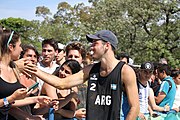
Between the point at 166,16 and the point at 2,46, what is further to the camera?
the point at 166,16

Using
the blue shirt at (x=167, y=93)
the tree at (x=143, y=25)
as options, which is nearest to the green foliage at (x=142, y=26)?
the tree at (x=143, y=25)

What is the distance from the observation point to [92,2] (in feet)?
113

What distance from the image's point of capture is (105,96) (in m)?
4.19

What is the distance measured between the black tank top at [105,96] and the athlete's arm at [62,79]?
0.17 meters

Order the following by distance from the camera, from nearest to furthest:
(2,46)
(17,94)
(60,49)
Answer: (17,94) → (2,46) → (60,49)

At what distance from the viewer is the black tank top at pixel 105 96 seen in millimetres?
4141

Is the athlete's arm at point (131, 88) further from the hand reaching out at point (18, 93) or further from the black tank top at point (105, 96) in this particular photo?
the hand reaching out at point (18, 93)

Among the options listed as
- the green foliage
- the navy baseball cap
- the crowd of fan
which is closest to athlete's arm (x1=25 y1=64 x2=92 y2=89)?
the crowd of fan

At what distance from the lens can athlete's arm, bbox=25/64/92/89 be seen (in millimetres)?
4171

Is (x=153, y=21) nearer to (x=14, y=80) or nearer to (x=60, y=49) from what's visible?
(x=60, y=49)

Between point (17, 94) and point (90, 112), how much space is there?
3.28 ft

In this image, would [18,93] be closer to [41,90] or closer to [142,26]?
[41,90]

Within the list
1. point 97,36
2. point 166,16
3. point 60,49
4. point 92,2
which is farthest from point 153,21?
point 97,36

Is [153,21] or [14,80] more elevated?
[153,21]
